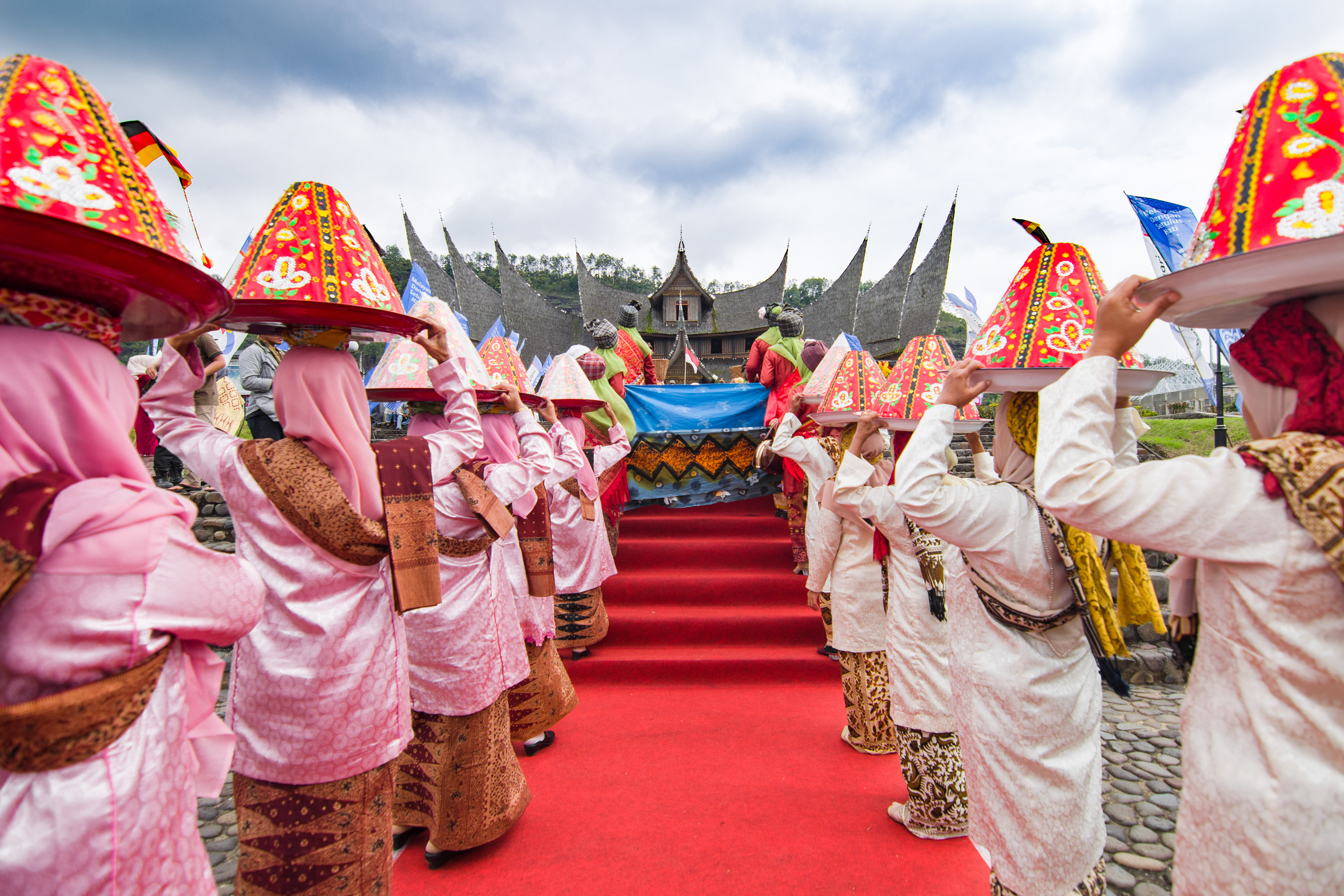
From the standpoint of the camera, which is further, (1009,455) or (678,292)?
(678,292)

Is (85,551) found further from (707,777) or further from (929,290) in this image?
(929,290)

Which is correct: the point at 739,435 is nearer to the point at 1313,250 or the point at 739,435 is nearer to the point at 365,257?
the point at 365,257

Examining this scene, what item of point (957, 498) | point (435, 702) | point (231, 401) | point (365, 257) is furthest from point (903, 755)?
point (231, 401)

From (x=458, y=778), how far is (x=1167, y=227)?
280 inches

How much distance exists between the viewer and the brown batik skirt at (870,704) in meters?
3.19

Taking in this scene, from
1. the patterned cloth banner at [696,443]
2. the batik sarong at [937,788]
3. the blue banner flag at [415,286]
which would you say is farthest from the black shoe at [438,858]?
the blue banner flag at [415,286]

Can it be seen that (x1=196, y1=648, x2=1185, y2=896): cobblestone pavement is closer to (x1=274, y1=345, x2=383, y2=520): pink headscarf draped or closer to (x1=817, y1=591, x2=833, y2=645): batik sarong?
(x1=274, y1=345, x2=383, y2=520): pink headscarf draped

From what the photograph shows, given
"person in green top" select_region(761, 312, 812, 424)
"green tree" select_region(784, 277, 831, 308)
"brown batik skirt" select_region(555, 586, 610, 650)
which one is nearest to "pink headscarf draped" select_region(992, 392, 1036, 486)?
"brown batik skirt" select_region(555, 586, 610, 650)

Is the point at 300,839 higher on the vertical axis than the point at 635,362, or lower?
lower

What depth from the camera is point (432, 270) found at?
38.5 feet

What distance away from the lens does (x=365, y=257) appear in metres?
1.81

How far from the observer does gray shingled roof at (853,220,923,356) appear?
40.4ft

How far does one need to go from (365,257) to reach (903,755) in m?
2.77

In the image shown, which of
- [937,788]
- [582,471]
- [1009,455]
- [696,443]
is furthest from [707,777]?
[696,443]
